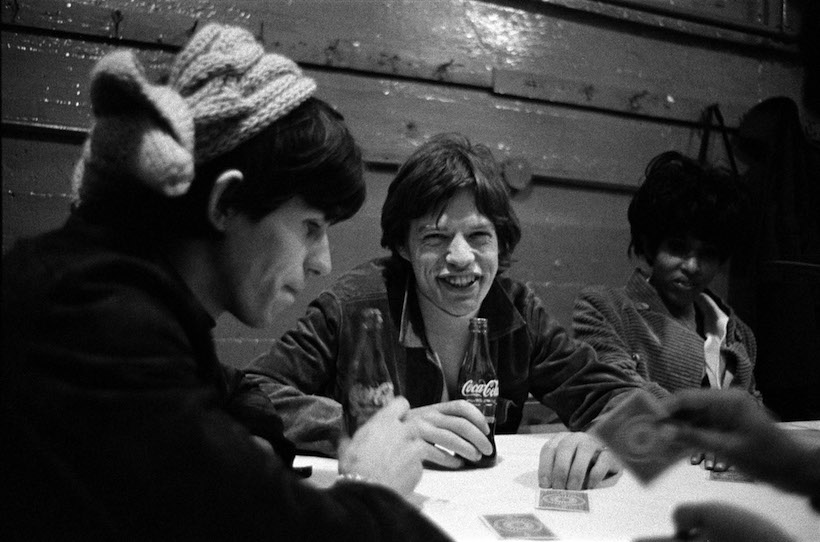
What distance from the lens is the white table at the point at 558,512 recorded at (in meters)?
0.94

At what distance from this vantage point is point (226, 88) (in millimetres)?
804

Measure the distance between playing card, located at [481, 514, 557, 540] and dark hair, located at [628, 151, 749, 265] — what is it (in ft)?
5.64

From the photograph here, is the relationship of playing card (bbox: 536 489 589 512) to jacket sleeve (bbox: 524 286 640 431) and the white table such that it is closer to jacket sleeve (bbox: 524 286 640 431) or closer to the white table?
the white table

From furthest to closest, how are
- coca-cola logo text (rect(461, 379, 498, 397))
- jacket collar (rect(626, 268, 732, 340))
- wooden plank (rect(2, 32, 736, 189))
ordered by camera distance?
1. jacket collar (rect(626, 268, 732, 340))
2. wooden plank (rect(2, 32, 736, 189))
3. coca-cola logo text (rect(461, 379, 498, 397))

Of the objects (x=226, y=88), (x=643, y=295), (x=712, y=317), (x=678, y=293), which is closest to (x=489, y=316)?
(x=643, y=295)

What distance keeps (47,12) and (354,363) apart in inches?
64.5

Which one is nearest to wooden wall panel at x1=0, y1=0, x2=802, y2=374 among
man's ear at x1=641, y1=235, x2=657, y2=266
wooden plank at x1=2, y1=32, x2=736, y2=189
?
wooden plank at x1=2, y1=32, x2=736, y2=189

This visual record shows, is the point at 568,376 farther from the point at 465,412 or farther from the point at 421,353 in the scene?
the point at 465,412

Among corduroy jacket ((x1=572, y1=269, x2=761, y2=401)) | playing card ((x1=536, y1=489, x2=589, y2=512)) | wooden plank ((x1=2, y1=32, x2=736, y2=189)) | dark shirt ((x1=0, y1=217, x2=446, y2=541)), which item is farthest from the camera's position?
corduroy jacket ((x1=572, y1=269, x2=761, y2=401))

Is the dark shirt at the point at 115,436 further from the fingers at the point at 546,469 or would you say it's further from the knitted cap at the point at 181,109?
the fingers at the point at 546,469

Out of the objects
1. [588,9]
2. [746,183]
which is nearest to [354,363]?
[588,9]

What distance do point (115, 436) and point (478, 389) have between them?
849mm

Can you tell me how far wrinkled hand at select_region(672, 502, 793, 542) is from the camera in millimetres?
650

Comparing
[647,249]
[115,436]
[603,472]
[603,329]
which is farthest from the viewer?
[647,249]
